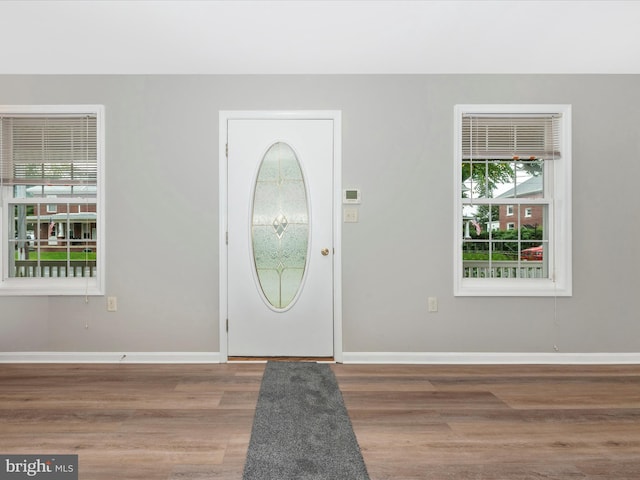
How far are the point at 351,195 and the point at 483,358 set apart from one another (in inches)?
70.7

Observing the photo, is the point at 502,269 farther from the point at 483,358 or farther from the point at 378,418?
the point at 378,418

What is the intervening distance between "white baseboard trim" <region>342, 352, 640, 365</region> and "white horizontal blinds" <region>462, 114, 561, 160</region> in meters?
1.71

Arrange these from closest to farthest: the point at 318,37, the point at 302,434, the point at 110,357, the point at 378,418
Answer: the point at 302,434 < the point at 378,418 < the point at 318,37 < the point at 110,357

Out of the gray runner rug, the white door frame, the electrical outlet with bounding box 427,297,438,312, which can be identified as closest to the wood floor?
the gray runner rug

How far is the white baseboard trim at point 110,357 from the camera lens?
3176 millimetres

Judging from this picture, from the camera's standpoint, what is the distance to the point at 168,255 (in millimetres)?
3201

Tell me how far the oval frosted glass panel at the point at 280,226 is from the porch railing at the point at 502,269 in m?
1.50

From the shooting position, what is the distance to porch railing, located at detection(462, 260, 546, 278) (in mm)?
3375

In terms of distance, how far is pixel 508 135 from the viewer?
10.8ft

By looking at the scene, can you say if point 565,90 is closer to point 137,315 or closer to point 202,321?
point 202,321

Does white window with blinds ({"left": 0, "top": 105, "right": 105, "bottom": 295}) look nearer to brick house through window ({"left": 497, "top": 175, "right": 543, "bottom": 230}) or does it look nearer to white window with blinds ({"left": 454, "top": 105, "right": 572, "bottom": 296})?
white window with blinds ({"left": 454, "top": 105, "right": 572, "bottom": 296})

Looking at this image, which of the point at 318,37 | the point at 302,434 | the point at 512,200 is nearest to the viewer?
the point at 302,434

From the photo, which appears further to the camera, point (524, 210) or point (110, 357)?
point (524, 210)

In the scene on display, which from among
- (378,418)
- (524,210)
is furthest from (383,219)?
(378,418)
